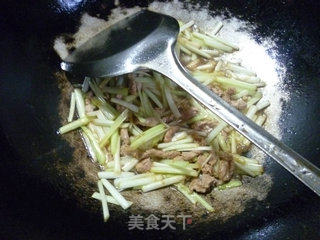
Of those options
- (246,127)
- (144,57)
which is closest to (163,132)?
(144,57)

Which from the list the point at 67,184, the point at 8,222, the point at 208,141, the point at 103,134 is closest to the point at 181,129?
the point at 208,141

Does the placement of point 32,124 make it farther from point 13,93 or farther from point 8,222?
point 8,222

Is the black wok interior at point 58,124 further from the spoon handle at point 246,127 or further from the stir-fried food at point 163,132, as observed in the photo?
the spoon handle at point 246,127

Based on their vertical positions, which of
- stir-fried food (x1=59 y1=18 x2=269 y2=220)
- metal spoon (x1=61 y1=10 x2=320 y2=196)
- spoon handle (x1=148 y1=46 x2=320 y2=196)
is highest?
metal spoon (x1=61 y1=10 x2=320 y2=196)

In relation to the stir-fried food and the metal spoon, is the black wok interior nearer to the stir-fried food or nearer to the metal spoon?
the stir-fried food

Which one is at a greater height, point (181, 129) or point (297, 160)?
point (297, 160)

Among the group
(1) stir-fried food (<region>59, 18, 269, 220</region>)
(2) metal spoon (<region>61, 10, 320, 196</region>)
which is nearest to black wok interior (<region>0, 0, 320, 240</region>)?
(1) stir-fried food (<region>59, 18, 269, 220</region>)
